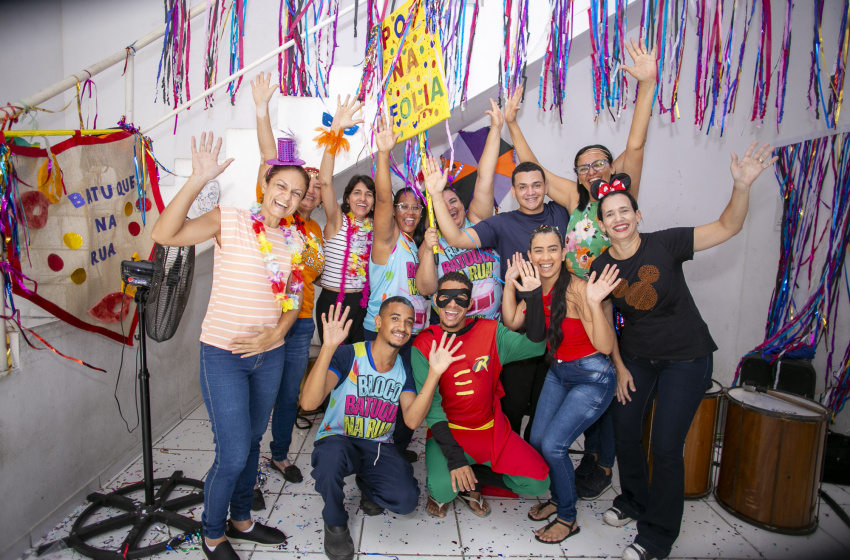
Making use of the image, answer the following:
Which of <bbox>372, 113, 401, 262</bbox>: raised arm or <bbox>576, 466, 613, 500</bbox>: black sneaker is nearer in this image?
<bbox>372, 113, 401, 262</bbox>: raised arm

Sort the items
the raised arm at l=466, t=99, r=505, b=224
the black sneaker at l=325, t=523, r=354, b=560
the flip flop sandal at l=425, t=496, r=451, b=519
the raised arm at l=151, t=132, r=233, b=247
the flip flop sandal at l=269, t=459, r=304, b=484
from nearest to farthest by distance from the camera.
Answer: the raised arm at l=151, t=132, r=233, b=247
the black sneaker at l=325, t=523, r=354, b=560
the flip flop sandal at l=425, t=496, r=451, b=519
the raised arm at l=466, t=99, r=505, b=224
the flip flop sandal at l=269, t=459, r=304, b=484

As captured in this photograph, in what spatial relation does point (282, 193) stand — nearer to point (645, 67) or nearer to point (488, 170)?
point (488, 170)

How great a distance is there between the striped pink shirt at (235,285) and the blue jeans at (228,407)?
0.07 meters

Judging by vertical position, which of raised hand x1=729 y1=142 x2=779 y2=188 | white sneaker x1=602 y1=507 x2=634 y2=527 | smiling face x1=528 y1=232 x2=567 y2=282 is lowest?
white sneaker x1=602 y1=507 x2=634 y2=527

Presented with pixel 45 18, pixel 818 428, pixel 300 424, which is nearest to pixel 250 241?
pixel 300 424

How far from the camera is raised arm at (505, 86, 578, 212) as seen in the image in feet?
7.62

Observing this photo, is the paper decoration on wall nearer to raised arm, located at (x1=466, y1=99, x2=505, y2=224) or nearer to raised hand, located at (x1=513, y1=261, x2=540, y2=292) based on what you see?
raised arm, located at (x1=466, y1=99, x2=505, y2=224)

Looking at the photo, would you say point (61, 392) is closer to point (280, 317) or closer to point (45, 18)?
point (280, 317)

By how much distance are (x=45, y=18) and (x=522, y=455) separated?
4.15 meters

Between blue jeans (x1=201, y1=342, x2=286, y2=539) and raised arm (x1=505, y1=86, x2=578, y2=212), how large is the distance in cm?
149

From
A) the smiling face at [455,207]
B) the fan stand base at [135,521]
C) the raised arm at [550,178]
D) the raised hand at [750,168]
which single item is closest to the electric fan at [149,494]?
the fan stand base at [135,521]

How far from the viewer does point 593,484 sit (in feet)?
7.69

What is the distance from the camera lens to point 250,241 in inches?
66.7

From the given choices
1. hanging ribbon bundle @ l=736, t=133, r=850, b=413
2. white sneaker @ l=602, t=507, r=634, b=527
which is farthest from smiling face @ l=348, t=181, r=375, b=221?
hanging ribbon bundle @ l=736, t=133, r=850, b=413
